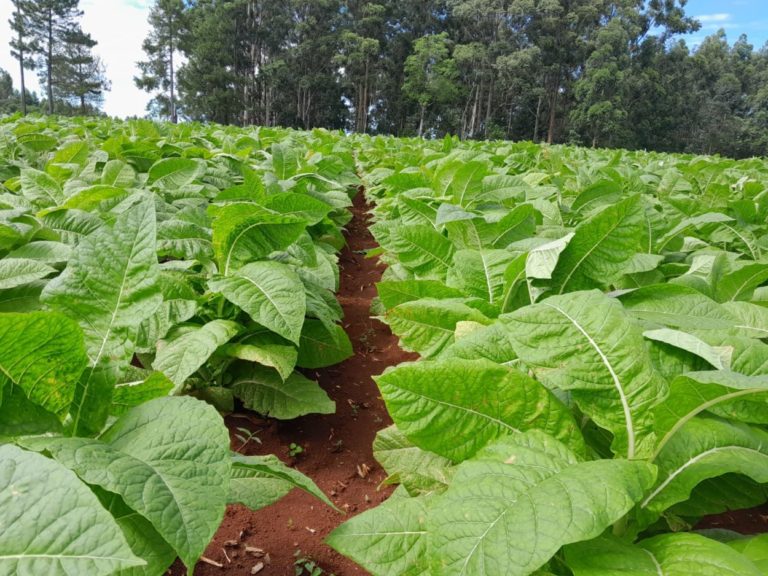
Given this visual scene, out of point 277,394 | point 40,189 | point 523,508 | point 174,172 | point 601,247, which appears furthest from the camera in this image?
point 174,172

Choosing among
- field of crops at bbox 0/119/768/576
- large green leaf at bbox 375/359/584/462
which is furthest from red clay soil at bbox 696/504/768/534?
large green leaf at bbox 375/359/584/462

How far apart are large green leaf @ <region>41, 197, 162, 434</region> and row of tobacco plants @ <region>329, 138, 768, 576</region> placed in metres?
0.71

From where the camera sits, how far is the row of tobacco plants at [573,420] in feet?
3.19

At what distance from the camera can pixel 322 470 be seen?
7.08 feet

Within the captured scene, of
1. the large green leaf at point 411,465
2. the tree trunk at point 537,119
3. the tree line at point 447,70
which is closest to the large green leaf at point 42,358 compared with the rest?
the large green leaf at point 411,465

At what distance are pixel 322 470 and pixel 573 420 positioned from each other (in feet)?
3.94

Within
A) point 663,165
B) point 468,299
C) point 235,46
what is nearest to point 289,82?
point 235,46

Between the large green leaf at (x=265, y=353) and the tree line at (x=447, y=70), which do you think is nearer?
the large green leaf at (x=265, y=353)

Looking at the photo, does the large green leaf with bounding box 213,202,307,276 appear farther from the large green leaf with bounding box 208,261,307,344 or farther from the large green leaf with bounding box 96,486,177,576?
the large green leaf with bounding box 96,486,177,576

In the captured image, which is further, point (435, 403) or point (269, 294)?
point (269, 294)

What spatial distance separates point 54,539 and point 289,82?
6568 cm

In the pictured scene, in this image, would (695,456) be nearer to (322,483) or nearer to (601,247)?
(601,247)

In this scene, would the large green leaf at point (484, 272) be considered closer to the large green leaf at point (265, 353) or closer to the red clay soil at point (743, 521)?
the large green leaf at point (265, 353)

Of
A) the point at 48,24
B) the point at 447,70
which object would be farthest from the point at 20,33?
the point at 447,70
